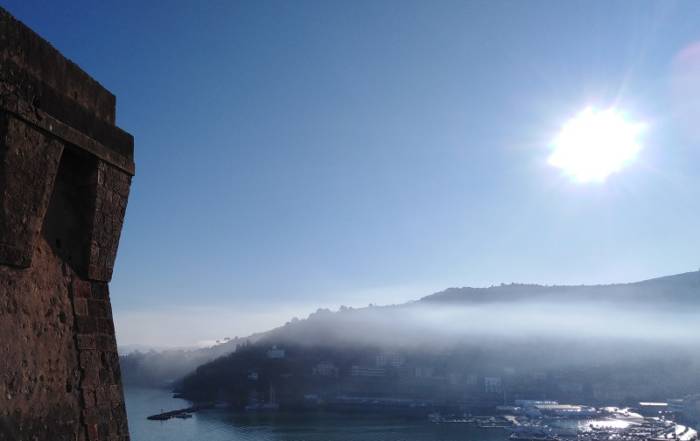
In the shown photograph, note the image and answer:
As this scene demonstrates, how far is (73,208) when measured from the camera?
4.52 metres

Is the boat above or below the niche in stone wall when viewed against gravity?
below

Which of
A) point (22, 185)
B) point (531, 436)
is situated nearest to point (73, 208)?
point (22, 185)

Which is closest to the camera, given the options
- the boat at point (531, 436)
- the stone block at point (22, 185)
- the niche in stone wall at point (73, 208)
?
the stone block at point (22, 185)

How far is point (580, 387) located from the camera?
362 feet

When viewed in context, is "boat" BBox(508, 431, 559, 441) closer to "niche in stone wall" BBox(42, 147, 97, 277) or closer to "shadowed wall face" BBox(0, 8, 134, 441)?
"shadowed wall face" BBox(0, 8, 134, 441)

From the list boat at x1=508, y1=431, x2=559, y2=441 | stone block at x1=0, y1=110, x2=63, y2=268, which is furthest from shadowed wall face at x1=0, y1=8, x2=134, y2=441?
boat at x1=508, y1=431, x2=559, y2=441

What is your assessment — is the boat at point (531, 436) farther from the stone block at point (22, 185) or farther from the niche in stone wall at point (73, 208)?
the stone block at point (22, 185)

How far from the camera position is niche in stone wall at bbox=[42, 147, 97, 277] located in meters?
4.33

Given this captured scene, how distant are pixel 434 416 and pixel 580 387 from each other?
4832 cm

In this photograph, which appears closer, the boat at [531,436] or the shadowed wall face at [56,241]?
the shadowed wall face at [56,241]

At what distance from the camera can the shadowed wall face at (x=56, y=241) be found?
364 cm

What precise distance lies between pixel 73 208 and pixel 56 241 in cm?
35

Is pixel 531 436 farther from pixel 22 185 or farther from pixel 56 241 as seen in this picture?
pixel 22 185

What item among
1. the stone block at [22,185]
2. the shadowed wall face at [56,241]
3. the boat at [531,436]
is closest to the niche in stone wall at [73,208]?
the shadowed wall face at [56,241]
